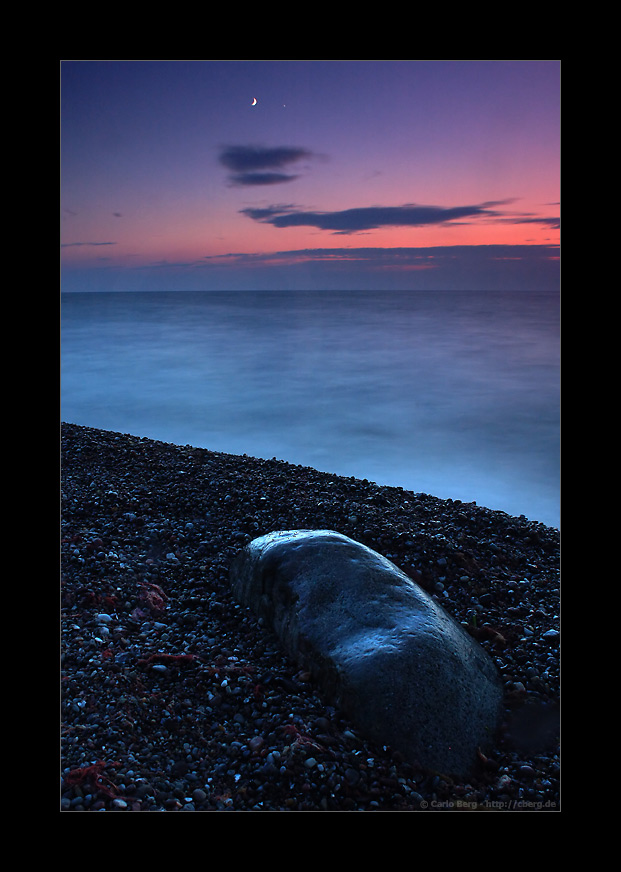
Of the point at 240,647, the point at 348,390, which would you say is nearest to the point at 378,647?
the point at 240,647

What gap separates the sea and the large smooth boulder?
2.84 metres

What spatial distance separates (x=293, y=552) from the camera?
12.1 feet

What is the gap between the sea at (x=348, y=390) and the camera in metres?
9.16

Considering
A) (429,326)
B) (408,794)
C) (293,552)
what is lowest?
(408,794)

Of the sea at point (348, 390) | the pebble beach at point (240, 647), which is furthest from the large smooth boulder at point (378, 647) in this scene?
the sea at point (348, 390)

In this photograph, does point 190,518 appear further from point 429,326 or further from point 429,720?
point 429,326

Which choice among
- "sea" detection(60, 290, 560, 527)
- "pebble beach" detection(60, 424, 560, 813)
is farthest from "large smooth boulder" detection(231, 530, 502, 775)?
"sea" detection(60, 290, 560, 527)

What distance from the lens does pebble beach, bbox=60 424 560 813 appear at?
255 cm

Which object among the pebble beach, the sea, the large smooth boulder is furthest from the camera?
the sea

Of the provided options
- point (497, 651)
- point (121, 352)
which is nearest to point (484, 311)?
point (121, 352)

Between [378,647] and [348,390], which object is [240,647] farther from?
[348,390]

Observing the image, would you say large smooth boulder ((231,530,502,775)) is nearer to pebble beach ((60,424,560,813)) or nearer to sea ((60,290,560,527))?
pebble beach ((60,424,560,813))
